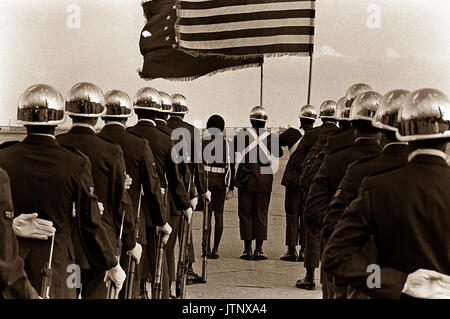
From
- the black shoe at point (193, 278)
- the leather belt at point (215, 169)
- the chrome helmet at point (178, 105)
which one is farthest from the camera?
the leather belt at point (215, 169)

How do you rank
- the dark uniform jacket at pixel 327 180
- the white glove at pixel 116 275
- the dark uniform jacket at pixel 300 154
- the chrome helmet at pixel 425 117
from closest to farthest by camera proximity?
the chrome helmet at pixel 425 117 < the white glove at pixel 116 275 < the dark uniform jacket at pixel 327 180 < the dark uniform jacket at pixel 300 154

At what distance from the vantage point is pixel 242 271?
10.3 m

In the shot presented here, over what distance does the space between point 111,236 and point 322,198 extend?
158cm

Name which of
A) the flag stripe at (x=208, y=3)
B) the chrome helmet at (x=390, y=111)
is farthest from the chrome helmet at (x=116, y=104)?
the flag stripe at (x=208, y=3)

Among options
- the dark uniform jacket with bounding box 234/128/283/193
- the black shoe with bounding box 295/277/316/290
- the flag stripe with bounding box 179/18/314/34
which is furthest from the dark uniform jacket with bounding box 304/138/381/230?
the flag stripe with bounding box 179/18/314/34

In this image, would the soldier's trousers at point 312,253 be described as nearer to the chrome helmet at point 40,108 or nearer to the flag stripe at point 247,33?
the flag stripe at point 247,33

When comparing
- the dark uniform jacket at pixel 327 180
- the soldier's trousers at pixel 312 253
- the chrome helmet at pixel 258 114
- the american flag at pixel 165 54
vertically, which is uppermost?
the american flag at pixel 165 54

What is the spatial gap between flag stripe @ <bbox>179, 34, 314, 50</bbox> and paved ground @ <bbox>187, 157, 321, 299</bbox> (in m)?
2.97

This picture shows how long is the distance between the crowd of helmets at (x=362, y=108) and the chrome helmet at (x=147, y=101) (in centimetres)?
2

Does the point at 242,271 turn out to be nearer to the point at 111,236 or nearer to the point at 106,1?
the point at 111,236

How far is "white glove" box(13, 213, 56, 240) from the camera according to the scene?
15.9 feet

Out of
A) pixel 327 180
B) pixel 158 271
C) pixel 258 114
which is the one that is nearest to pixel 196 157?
pixel 258 114

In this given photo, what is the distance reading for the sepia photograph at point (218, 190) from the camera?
13.0ft

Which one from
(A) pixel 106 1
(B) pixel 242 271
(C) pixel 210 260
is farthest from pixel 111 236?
(A) pixel 106 1
